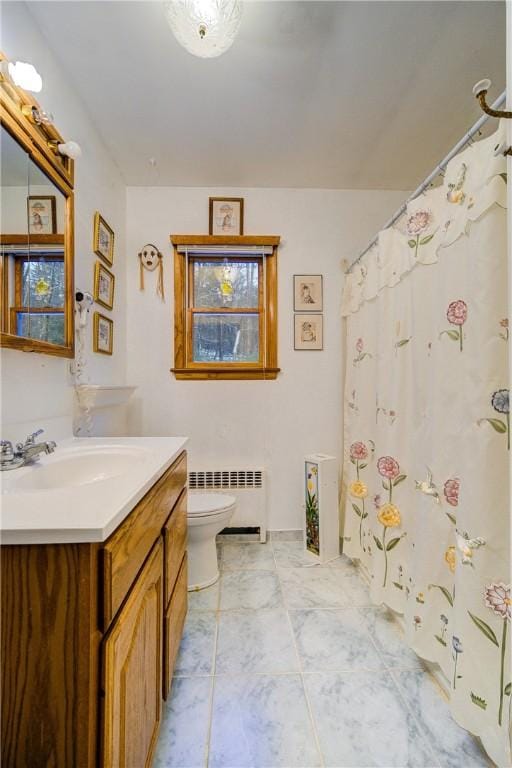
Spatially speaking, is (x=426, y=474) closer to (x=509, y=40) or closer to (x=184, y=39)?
(x=509, y=40)

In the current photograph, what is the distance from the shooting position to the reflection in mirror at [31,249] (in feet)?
3.36

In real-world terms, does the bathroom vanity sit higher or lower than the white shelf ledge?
lower

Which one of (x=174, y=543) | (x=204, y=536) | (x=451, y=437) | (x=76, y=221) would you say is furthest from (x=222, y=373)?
(x=451, y=437)

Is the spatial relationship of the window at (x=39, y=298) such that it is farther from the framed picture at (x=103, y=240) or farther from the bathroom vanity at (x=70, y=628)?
the bathroom vanity at (x=70, y=628)

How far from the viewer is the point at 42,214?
3.96ft

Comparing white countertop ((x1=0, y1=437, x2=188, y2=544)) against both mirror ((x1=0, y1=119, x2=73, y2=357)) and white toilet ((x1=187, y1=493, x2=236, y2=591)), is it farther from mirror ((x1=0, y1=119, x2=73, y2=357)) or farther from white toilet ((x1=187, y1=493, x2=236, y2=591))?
white toilet ((x1=187, y1=493, x2=236, y2=591))

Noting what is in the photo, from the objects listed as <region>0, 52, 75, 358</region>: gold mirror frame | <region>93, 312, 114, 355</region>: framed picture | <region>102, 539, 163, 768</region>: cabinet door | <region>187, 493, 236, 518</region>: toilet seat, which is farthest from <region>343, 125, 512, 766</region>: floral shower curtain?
<region>93, 312, 114, 355</region>: framed picture

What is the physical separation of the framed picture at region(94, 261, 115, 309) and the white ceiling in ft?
2.34

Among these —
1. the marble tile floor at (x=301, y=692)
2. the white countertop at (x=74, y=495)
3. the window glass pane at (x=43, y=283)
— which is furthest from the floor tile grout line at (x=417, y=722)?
the window glass pane at (x=43, y=283)

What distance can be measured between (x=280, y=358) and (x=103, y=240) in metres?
1.28

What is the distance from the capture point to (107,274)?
6.27 feet

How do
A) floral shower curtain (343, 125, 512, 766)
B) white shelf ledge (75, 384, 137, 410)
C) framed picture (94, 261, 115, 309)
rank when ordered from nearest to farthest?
floral shower curtain (343, 125, 512, 766) < white shelf ledge (75, 384, 137, 410) < framed picture (94, 261, 115, 309)

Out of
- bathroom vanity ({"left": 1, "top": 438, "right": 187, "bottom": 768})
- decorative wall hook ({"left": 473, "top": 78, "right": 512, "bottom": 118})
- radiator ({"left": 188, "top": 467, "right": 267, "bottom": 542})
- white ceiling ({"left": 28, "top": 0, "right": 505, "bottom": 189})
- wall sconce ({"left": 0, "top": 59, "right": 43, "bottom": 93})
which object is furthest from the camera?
radiator ({"left": 188, "top": 467, "right": 267, "bottom": 542})

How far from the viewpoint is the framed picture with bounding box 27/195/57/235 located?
3.76 ft
